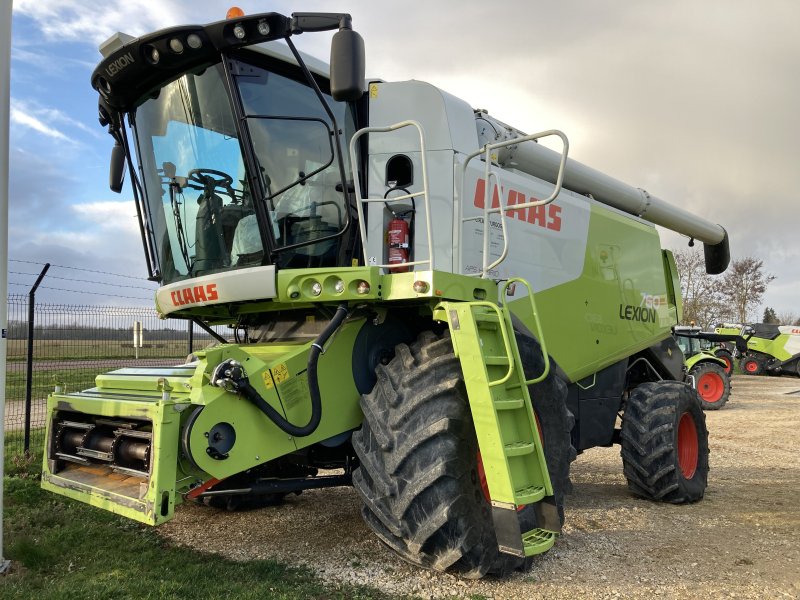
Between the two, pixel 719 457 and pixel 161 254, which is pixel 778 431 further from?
pixel 161 254

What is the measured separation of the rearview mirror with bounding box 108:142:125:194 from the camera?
5055 millimetres

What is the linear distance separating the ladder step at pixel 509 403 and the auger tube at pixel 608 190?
2264 mm

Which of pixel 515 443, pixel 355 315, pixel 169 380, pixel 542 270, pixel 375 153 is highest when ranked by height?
pixel 375 153

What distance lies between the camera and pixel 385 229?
4422mm

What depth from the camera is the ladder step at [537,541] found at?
335 cm

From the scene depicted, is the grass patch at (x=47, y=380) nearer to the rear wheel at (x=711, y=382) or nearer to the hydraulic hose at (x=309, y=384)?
the hydraulic hose at (x=309, y=384)

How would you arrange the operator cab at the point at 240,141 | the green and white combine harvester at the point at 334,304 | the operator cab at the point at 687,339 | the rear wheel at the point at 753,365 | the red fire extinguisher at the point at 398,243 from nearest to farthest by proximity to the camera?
1. the green and white combine harvester at the point at 334,304
2. the operator cab at the point at 240,141
3. the red fire extinguisher at the point at 398,243
4. the operator cab at the point at 687,339
5. the rear wheel at the point at 753,365

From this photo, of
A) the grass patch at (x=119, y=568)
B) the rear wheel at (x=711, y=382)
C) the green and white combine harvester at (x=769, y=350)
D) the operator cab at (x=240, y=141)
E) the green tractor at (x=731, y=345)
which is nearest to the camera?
the grass patch at (x=119, y=568)

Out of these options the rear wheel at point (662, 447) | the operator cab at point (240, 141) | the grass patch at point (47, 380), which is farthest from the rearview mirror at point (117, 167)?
the grass patch at point (47, 380)

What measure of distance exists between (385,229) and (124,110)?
2.08 meters

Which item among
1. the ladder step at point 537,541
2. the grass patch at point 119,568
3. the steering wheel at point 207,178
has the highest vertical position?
the steering wheel at point 207,178

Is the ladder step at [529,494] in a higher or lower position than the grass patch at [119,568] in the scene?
higher

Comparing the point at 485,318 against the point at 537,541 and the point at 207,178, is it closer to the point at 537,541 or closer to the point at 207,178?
the point at 537,541

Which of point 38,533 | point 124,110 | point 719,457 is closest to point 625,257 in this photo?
point 719,457
